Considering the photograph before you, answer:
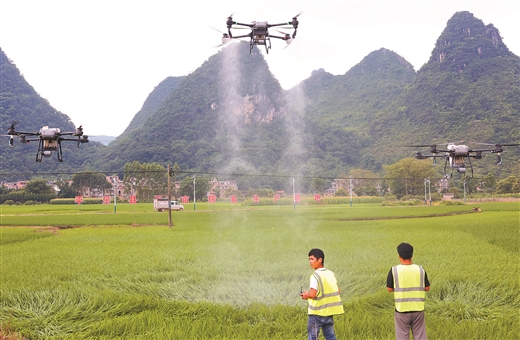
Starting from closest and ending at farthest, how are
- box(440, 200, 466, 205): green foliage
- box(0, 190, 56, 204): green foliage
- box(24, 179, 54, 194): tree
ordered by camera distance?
box(440, 200, 466, 205): green foliage
box(24, 179, 54, 194): tree
box(0, 190, 56, 204): green foliage

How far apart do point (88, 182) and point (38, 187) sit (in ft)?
27.8

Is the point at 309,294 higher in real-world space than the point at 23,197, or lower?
lower

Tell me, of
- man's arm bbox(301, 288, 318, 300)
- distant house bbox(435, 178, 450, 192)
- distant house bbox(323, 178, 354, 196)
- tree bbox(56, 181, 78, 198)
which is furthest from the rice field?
tree bbox(56, 181, 78, 198)

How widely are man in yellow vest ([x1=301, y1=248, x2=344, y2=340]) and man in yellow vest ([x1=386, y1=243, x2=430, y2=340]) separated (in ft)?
2.19

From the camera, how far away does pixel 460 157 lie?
7602mm

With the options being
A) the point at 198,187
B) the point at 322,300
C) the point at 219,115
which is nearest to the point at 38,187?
the point at 198,187

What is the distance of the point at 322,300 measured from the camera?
5.00 metres

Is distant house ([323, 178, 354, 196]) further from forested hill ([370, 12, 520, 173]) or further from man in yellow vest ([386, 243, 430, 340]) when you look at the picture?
man in yellow vest ([386, 243, 430, 340])

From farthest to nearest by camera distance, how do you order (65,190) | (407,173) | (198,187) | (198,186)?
(65,190) < (407,173) < (198,187) < (198,186)

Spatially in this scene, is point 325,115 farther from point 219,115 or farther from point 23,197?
point 23,197

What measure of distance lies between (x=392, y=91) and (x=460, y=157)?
67.0m

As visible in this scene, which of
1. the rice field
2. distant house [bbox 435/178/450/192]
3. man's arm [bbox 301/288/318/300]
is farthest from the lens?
distant house [bbox 435/178/450/192]

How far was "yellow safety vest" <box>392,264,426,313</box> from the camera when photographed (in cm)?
497

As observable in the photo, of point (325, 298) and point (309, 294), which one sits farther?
point (325, 298)
